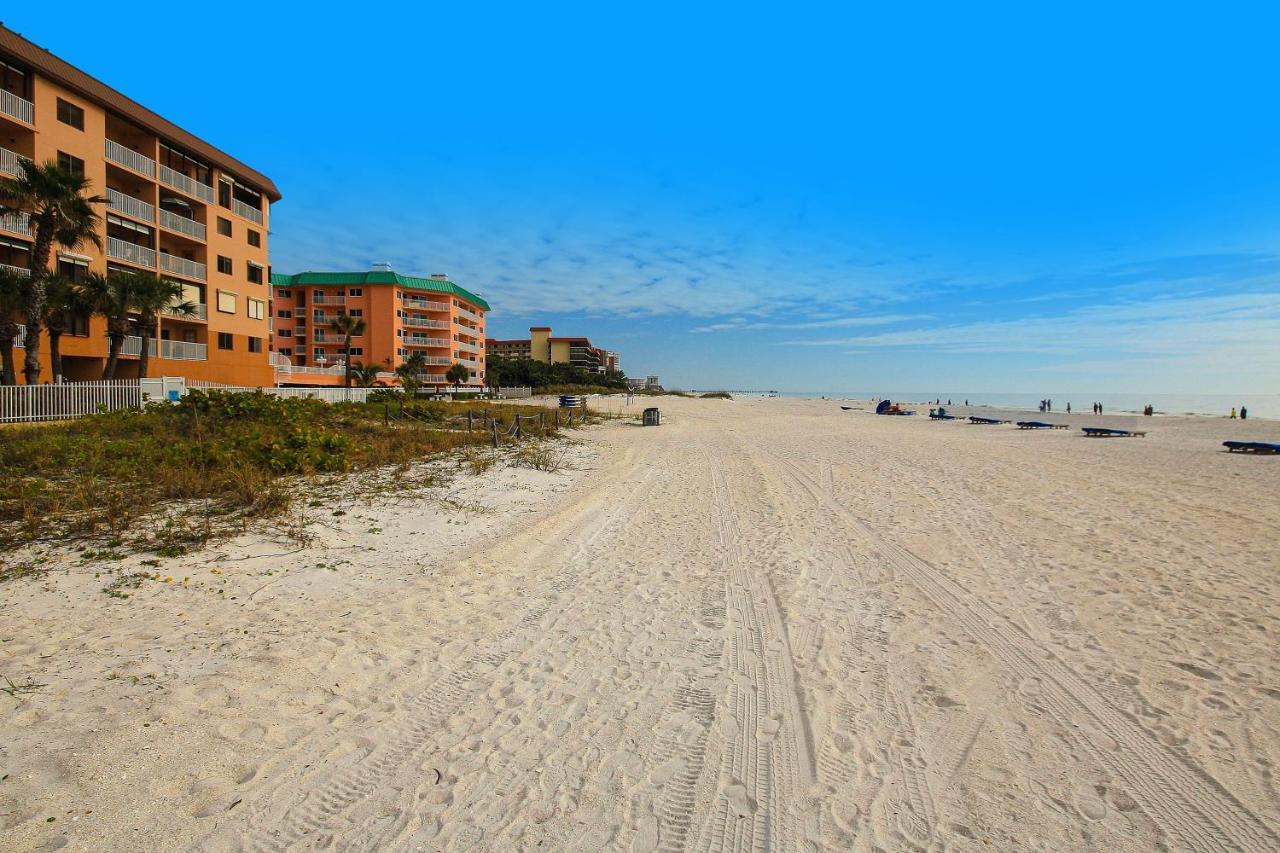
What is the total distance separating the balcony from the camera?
28234 mm

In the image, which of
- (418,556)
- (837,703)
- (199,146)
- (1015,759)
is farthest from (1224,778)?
(199,146)

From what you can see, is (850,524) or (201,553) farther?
(850,524)

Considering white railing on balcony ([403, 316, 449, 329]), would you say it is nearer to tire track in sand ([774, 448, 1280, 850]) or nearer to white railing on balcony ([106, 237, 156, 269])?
white railing on balcony ([106, 237, 156, 269])

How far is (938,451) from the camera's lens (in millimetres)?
19422

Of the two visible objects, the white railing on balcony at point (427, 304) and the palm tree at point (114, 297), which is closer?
the palm tree at point (114, 297)

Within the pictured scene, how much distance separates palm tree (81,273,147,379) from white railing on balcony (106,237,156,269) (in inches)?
162

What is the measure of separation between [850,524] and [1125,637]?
13.5ft

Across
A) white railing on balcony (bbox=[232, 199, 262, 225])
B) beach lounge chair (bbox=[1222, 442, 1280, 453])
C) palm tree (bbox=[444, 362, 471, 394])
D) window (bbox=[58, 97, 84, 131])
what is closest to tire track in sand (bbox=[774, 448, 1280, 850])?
beach lounge chair (bbox=[1222, 442, 1280, 453])

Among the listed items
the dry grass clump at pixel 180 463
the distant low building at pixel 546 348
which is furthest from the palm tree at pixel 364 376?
the distant low building at pixel 546 348

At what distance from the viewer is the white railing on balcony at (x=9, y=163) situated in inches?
855

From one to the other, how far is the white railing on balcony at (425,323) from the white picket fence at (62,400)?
168 feet

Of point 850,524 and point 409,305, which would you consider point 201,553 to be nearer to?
point 850,524

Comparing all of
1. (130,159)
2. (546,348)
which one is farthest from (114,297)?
(546,348)

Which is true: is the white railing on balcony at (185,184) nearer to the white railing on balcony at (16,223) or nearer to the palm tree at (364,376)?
the white railing on balcony at (16,223)
